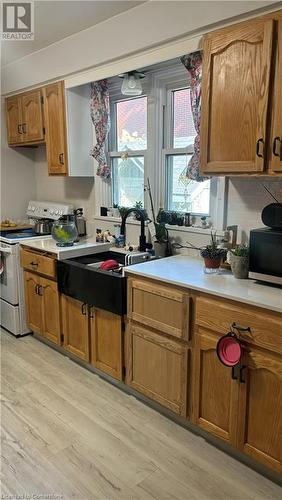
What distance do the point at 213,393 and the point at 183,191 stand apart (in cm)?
146

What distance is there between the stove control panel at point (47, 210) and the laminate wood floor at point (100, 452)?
1616 millimetres

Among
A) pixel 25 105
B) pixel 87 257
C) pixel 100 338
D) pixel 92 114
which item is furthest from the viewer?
pixel 25 105

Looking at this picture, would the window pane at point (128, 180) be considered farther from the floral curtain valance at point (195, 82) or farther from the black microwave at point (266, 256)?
the black microwave at point (266, 256)

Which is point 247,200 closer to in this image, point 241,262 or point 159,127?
point 241,262

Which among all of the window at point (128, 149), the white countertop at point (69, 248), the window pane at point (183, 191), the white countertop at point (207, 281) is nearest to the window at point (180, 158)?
the window pane at point (183, 191)

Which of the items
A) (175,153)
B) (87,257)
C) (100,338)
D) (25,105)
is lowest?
(100,338)

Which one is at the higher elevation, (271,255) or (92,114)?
(92,114)

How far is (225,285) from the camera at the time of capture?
1973mm

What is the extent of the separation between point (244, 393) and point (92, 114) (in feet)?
8.21

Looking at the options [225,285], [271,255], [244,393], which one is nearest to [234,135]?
[271,255]

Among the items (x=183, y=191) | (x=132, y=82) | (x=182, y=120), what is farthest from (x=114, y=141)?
(x=183, y=191)

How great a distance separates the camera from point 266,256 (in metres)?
1.92

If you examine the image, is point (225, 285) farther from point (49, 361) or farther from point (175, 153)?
point (49, 361)

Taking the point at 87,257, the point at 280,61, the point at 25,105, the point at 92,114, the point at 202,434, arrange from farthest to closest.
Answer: the point at 25,105 < the point at 92,114 < the point at 87,257 < the point at 202,434 < the point at 280,61
